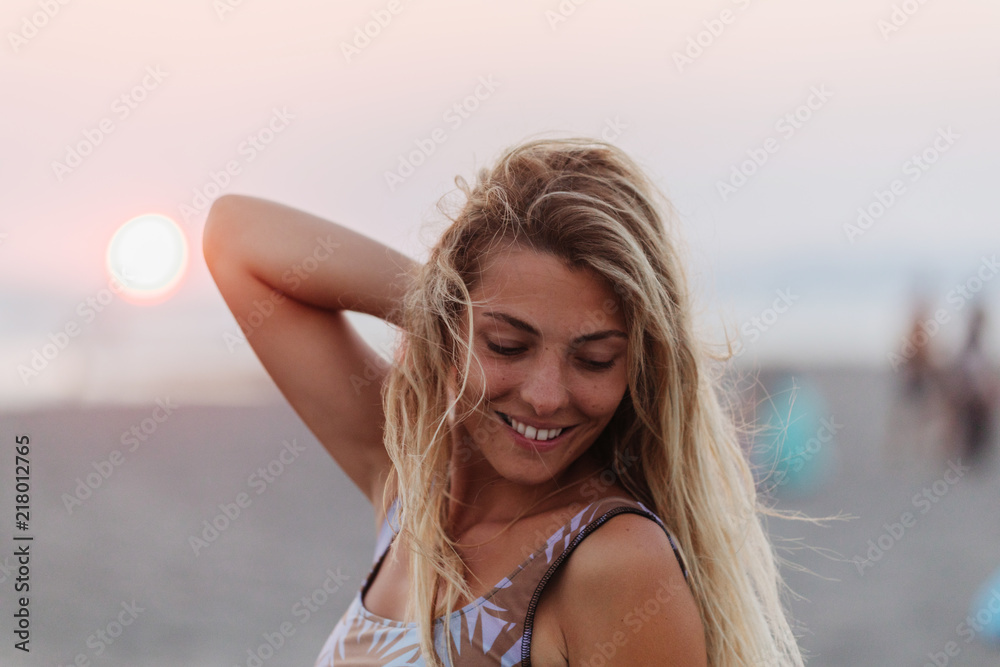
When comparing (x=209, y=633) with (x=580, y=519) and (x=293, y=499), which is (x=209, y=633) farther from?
(x=580, y=519)

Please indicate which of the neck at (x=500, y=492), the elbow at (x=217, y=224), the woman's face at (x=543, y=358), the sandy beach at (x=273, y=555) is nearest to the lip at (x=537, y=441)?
the woman's face at (x=543, y=358)

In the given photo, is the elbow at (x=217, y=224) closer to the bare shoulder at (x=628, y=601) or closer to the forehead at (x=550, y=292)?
the forehead at (x=550, y=292)

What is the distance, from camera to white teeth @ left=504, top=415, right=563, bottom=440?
→ 1.90 m

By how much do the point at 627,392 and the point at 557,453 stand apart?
0.85ft

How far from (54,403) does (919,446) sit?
15254 mm

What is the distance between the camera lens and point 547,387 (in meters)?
1.82

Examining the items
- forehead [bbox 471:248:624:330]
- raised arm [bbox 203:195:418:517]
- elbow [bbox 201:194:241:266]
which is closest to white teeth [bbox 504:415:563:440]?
forehead [bbox 471:248:624:330]

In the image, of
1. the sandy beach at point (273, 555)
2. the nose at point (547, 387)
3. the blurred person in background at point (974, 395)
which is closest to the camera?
the nose at point (547, 387)

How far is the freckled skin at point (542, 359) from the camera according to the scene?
5.98 feet

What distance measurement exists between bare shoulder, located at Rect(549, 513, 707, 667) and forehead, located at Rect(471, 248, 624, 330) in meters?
0.44

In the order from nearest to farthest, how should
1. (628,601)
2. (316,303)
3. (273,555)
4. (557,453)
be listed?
(628,601) < (557,453) < (316,303) < (273,555)

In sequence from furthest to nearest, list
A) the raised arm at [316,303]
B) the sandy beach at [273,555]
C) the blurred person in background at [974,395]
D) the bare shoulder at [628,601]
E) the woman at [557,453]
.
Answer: the blurred person in background at [974,395] → the sandy beach at [273,555] → the raised arm at [316,303] → the woman at [557,453] → the bare shoulder at [628,601]

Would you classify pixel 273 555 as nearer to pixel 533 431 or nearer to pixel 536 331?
pixel 533 431

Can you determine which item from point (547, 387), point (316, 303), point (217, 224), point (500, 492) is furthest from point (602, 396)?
point (217, 224)
